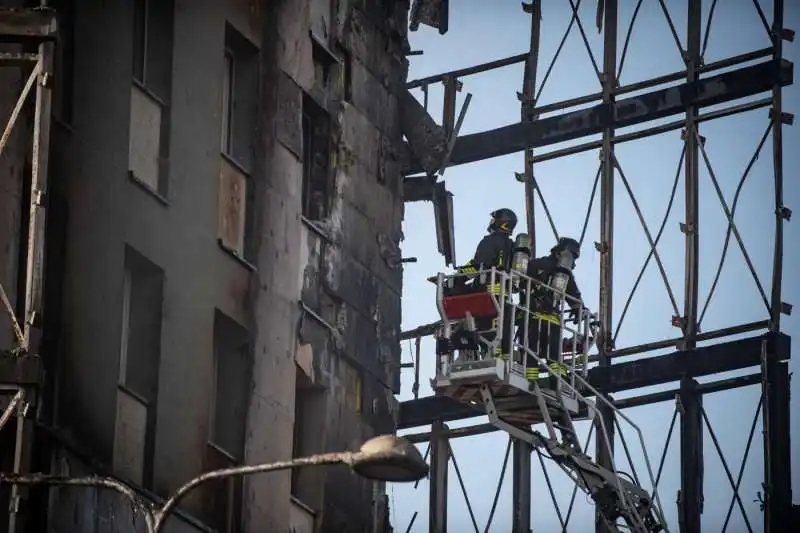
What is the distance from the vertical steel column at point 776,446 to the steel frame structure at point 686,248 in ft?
0.04

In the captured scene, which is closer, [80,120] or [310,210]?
[80,120]

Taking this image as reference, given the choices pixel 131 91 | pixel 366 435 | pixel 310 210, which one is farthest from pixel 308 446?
pixel 131 91

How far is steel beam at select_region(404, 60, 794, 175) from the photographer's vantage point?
31.2m

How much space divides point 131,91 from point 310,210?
18.9 feet

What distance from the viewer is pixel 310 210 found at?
2956 centimetres

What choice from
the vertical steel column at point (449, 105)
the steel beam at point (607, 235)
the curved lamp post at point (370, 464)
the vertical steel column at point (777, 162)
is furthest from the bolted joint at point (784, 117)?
the curved lamp post at point (370, 464)

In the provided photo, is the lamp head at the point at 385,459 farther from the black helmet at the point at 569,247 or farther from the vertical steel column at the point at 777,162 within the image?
the vertical steel column at the point at 777,162

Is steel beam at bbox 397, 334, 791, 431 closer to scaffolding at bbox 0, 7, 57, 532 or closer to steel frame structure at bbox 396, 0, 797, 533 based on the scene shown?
steel frame structure at bbox 396, 0, 797, 533

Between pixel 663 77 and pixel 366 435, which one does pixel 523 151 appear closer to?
pixel 663 77

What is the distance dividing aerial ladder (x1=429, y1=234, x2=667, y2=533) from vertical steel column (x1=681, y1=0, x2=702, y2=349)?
2018 mm

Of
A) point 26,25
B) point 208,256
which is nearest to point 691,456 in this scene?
point 208,256

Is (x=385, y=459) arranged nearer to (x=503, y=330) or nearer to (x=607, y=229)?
(x=503, y=330)

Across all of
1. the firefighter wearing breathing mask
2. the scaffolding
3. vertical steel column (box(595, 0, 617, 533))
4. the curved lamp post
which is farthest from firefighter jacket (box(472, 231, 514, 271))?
the curved lamp post

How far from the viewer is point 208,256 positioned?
84.6 feet
